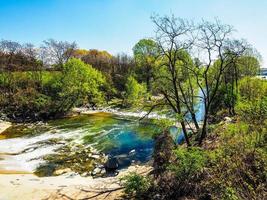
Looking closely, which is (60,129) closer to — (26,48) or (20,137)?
(20,137)

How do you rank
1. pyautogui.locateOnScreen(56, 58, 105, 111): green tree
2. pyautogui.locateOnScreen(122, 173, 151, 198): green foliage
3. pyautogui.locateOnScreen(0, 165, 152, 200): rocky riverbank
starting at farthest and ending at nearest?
pyautogui.locateOnScreen(56, 58, 105, 111): green tree < pyautogui.locateOnScreen(0, 165, 152, 200): rocky riverbank < pyautogui.locateOnScreen(122, 173, 151, 198): green foliage

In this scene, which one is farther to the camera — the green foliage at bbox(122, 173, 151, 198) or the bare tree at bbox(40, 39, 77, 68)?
the bare tree at bbox(40, 39, 77, 68)

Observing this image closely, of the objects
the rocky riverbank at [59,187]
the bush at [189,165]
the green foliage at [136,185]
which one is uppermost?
the bush at [189,165]

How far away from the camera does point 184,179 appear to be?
45.7 feet

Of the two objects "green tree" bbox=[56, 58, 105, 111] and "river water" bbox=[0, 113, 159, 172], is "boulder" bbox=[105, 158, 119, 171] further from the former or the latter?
"green tree" bbox=[56, 58, 105, 111]

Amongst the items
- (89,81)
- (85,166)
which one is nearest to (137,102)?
(85,166)

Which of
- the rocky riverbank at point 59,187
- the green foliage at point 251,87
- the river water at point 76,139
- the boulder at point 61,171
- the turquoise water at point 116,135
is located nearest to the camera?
the rocky riverbank at point 59,187

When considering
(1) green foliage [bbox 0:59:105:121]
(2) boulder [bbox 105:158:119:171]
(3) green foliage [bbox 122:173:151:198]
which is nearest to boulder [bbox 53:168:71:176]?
(2) boulder [bbox 105:158:119:171]

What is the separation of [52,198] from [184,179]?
7230 mm

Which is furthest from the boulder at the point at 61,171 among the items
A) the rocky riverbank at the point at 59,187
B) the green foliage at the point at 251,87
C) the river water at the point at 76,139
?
the green foliage at the point at 251,87

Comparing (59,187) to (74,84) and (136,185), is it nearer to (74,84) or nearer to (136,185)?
(136,185)

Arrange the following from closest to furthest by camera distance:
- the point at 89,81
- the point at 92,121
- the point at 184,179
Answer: the point at 184,179, the point at 92,121, the point at 89,81

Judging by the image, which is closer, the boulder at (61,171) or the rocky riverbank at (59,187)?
the rocky riverbank at (59,187)

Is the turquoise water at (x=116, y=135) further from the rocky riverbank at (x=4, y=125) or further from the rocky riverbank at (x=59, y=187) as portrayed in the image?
the rocky riverbank at (x=4, y=125)
